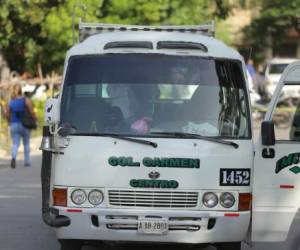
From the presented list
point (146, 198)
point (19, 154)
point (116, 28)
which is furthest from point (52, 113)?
point (19, 154)

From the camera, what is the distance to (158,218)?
812 cm

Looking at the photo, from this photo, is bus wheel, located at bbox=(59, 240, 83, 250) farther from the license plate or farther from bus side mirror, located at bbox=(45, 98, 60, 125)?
bus side mirror, located at bbox=(45, 98, 60, 125)

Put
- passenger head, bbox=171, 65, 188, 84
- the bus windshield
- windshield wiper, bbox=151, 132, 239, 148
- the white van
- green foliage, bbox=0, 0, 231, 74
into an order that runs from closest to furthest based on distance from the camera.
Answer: the white van, windshield wiper, bbox=151, 132, 239, 148, the bus windshield, passenger head, bbox=171, 65, 188, 84, green foliage, bbox=0, 0, 231, 74

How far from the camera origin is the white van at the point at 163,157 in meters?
8.01

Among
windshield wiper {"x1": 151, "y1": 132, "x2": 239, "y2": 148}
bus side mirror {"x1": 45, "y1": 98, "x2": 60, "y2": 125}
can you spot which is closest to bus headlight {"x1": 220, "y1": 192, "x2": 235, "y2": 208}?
windshield wiper {"x1": 151, "y1": 132, "x2": 239, "y2": 148}

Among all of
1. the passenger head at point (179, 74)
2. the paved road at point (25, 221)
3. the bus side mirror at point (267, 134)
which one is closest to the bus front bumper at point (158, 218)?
the paved road at point (25, 221)

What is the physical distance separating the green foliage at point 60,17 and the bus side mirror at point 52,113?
23.5 metres

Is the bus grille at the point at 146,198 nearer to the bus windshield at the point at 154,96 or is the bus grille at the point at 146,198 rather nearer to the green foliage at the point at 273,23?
the bus windshield at the point at 154,96

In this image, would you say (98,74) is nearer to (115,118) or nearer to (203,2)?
(115,118)

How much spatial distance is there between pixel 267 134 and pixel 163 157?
1.01 meters

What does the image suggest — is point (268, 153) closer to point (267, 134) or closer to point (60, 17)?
point (267, 134)

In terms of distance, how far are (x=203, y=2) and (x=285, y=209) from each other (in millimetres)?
29705

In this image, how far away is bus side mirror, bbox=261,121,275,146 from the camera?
777 centimetres

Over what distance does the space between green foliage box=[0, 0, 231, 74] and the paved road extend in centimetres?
1565
